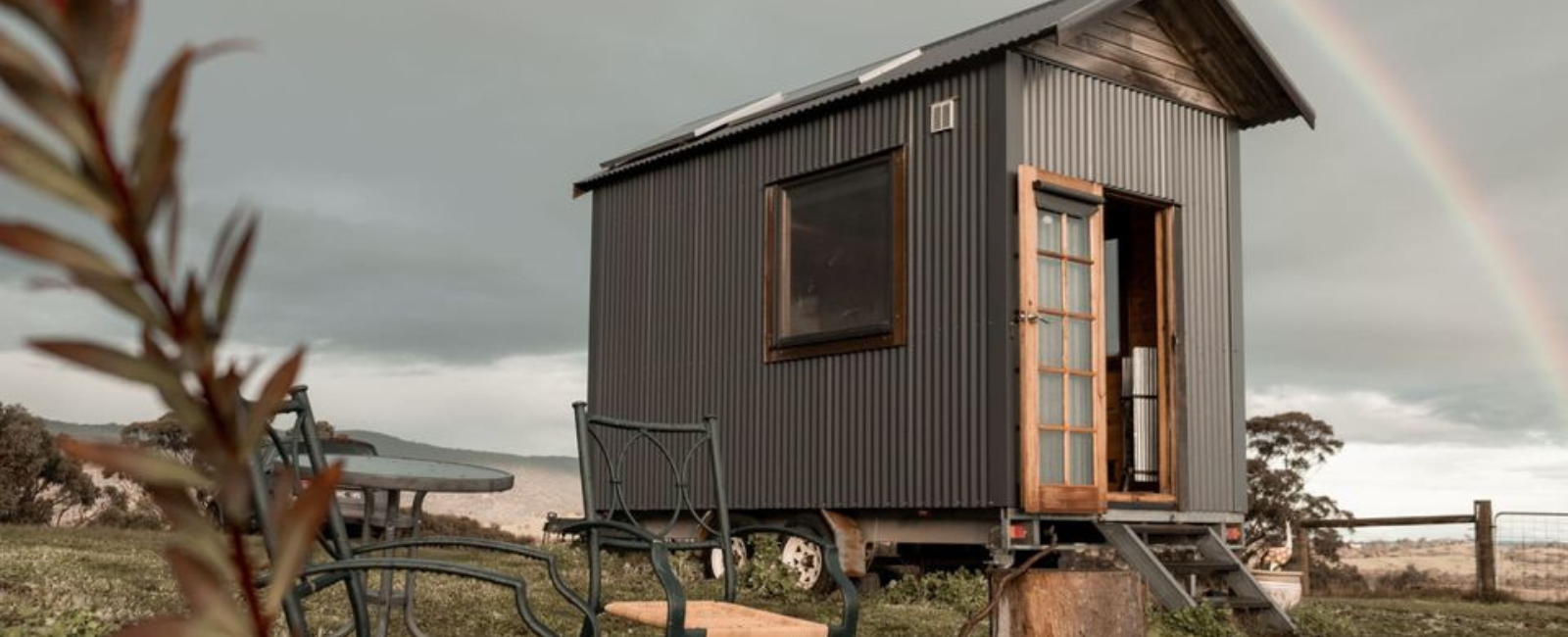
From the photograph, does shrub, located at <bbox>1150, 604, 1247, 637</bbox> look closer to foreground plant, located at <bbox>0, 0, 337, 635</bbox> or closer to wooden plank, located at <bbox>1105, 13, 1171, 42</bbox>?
wooden plank, located at <bbox>1105, 13, 1171, 42</bbox>

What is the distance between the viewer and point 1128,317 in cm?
1001

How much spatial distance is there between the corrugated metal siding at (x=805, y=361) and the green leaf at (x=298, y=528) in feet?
25.8

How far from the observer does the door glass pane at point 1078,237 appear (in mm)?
8570

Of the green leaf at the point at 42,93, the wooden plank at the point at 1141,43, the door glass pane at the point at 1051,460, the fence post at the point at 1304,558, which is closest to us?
the green leaf at the point at 42,93

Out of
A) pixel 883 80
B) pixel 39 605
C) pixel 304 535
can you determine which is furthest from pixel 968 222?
pixel 304 535

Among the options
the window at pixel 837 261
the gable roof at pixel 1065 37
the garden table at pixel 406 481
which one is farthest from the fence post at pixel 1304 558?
the garden table at pixel 406 481

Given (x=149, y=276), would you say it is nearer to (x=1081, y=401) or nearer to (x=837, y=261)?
(x=1081, y=401)

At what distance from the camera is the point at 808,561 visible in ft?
30.3

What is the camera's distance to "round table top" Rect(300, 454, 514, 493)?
4246 millimetres

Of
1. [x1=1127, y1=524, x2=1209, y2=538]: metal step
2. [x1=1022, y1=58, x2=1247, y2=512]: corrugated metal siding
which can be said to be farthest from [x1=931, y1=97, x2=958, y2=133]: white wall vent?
[x1=1127, y1=524, x2=1209, y2=538]: metal step

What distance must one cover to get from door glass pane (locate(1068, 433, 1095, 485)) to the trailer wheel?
1584mm

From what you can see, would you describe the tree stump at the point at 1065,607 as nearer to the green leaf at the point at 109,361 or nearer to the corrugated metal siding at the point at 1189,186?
the green leaf at the point at 109,361

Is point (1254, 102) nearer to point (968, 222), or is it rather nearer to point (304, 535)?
point (968, 222)

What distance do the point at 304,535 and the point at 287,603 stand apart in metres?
1.01
